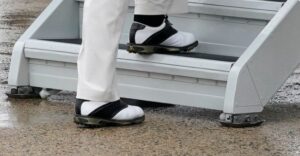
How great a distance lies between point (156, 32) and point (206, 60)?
1.11 feet

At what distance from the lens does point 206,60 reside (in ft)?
13.2

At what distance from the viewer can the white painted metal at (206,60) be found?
3955 mm

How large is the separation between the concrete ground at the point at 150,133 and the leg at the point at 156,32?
373 mm

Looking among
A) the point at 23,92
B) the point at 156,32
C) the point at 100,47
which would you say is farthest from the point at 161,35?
the point at 23,92

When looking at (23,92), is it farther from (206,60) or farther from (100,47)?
(206,60)

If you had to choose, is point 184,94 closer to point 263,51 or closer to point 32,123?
point 263,51

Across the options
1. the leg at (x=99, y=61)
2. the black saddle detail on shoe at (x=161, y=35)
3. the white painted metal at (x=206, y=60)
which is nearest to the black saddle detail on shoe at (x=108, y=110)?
the leg at (x=99, y=61)

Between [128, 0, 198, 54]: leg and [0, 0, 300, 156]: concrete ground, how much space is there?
0.37 m

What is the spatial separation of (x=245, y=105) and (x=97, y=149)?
2.71 ft

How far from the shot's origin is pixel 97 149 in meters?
3.57

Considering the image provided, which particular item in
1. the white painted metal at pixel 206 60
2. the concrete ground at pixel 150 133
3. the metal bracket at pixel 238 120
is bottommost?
the concrete ground at pixel 150 133

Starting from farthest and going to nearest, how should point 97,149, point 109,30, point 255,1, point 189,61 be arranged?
point 255,1 < point 189,61 < point 109,30 < point 97,149

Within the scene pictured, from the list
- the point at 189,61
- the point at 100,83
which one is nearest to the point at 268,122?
the point at 189,61

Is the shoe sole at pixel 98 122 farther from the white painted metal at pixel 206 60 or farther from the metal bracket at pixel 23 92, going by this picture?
the metal bracket at pixel 23 92
